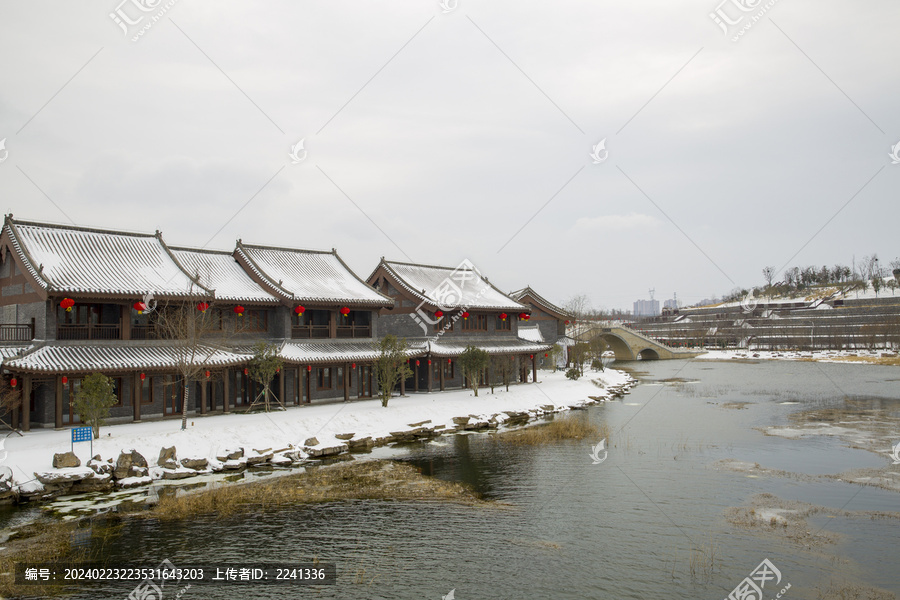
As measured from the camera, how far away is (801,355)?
85.5 metres

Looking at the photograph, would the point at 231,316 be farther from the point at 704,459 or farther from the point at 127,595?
the point at 704,459

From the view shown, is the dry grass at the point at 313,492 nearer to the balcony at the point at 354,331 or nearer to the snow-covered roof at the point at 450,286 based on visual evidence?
the balcony at the point at 354,331

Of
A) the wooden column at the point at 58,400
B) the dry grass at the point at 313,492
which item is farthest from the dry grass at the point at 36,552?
the wooden column at the point at 58,400

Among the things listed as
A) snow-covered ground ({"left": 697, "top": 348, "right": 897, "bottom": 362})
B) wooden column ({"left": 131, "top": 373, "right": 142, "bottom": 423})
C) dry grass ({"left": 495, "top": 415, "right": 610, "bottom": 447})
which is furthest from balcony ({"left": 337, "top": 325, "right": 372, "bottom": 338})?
snow-covered ground ({"left": 697, "top": 348, "right": 897, "bottom": 362})

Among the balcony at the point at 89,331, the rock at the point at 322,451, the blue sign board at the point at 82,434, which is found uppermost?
the balcony at the point at 89,331

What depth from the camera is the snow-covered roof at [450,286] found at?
42.2 meters

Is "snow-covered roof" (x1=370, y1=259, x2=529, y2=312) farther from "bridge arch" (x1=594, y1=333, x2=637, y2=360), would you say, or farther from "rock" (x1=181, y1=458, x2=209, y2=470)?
"bridge arch" (x1=594, y1=333, x2=637, y2=360)

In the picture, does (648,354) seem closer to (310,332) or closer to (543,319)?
(543,319)

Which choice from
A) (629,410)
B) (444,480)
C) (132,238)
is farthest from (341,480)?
(629,410)

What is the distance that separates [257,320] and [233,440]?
32.9ft

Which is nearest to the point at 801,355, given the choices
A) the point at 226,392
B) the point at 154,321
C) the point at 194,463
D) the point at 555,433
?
the point at 555,433

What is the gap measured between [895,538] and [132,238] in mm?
34178

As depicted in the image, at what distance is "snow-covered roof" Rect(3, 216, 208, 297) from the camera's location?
26703 mm

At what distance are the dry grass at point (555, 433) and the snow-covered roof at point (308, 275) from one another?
1227cm
